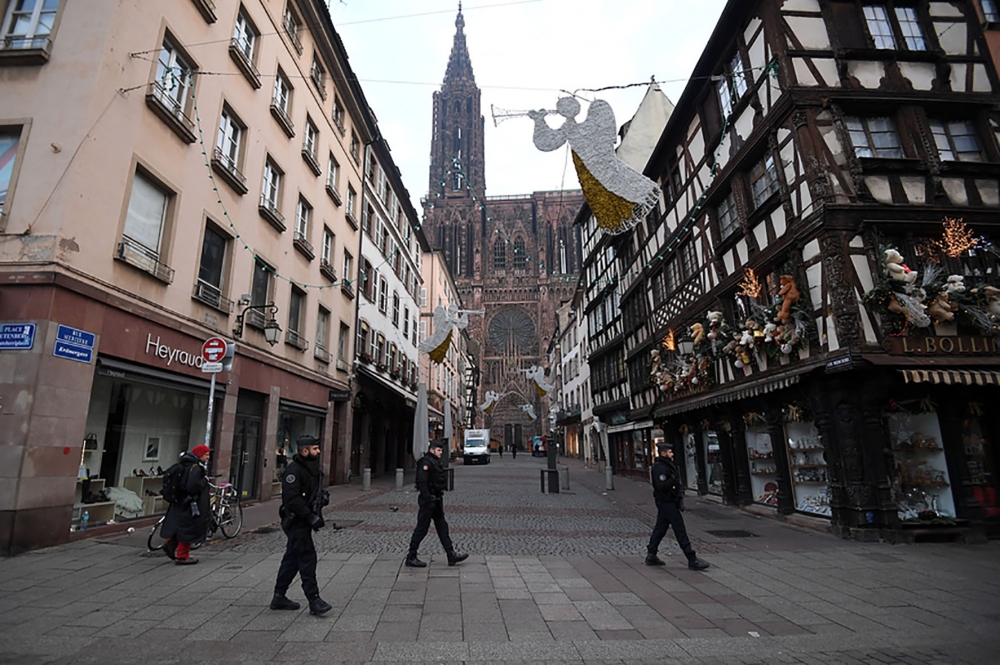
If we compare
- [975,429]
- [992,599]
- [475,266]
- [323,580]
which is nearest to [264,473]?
[323,580]

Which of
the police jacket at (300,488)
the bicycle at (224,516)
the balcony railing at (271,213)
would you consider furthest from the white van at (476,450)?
the police jacket at (300,488)

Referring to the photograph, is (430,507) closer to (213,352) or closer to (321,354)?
(213,352)

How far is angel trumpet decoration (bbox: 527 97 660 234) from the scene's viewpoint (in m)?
8.38

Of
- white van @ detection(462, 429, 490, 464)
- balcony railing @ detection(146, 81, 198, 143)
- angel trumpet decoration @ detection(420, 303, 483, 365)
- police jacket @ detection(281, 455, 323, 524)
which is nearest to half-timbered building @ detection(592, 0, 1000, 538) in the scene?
police jacket @ detection(281, 455, 323, 524)

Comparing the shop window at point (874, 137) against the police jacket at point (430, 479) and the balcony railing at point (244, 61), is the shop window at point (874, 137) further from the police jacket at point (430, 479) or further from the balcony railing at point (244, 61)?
the balcony railing at point (244, 61)

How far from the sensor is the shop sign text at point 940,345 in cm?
898

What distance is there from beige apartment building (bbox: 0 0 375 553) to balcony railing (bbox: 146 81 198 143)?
1.7 inches

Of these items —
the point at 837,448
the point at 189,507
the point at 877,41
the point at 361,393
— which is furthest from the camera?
the point at 361,393

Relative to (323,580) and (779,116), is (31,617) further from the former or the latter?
(779,116)

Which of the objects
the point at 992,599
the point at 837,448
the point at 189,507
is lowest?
the point at 992,599

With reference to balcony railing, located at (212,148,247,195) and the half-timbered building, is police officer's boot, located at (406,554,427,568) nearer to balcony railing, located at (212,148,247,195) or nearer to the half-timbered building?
the half-timbered building

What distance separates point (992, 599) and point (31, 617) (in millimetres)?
9483

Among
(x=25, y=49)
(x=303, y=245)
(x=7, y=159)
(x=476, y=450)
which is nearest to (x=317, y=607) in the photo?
(x=7, y=159)

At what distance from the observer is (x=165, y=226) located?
32.5 ft
